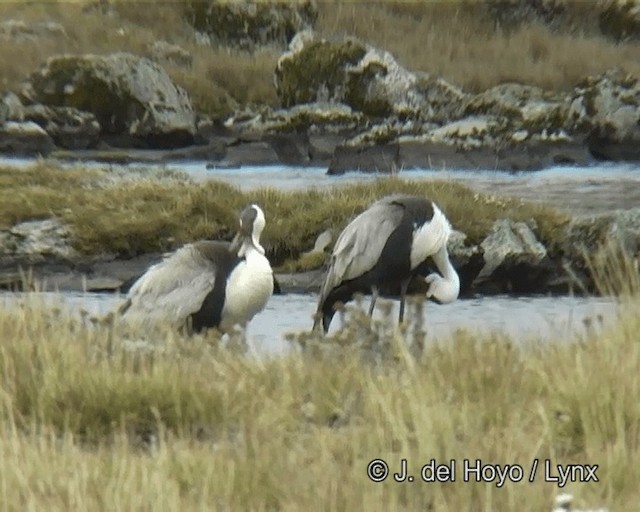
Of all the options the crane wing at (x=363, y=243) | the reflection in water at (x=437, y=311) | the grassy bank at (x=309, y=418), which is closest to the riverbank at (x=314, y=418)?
the grassy bank at (x=309, y=418)

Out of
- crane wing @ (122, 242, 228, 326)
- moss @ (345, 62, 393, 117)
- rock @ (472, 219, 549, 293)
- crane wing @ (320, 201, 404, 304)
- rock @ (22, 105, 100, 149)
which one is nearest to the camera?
crane wing @ (122, 242, 228, 326)

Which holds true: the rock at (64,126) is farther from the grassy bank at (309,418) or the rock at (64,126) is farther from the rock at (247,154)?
the grassy bank at (309,418)

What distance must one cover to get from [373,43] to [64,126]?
158 cm

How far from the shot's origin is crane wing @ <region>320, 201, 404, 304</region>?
590cm

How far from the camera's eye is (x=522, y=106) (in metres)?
6.75

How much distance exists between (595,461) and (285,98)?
14.7 ft

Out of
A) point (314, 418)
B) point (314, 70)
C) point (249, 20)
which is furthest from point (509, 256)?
point (314, 418)

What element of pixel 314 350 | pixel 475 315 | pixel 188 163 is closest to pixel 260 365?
pixel 314 350

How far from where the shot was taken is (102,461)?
102 inches

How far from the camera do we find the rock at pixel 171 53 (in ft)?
21.5

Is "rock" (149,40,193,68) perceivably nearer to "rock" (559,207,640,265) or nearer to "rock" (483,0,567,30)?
"rock" (483,0,567,30)

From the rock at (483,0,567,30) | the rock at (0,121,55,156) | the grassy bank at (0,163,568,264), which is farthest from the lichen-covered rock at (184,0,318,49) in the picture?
the rock at (0,121,55,156)

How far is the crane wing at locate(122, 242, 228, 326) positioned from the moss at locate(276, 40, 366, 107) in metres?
1.59

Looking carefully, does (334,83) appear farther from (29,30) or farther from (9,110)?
(9,110)
